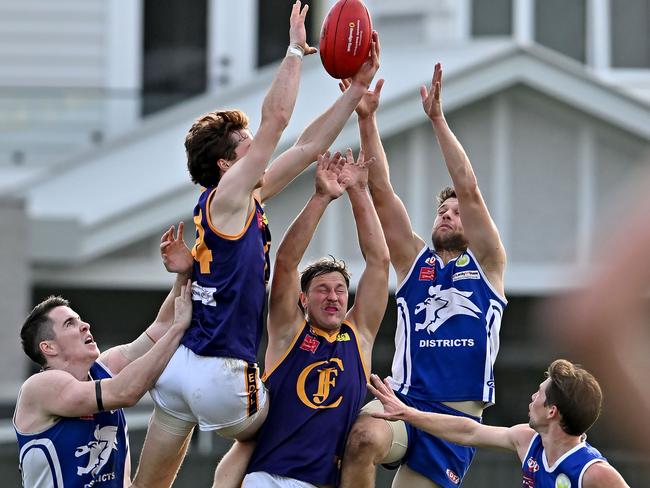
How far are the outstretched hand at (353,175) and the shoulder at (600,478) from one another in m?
1.74

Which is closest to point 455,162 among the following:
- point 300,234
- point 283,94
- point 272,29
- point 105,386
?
point 300,234

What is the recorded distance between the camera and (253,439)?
698 cm

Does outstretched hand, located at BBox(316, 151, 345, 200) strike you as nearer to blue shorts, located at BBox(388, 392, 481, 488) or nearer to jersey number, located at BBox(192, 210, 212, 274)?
jersey number, located at BBox(192, 210, 212, 274)

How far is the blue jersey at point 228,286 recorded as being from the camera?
20.9ft

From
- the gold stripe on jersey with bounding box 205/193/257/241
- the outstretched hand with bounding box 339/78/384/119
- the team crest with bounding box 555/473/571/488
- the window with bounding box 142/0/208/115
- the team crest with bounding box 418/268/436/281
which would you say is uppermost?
the window with bounding box 142/0/208/115

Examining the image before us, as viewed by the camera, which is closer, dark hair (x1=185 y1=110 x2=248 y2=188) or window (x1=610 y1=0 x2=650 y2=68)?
dark hair (x1=185 y1=110 x2=248 y2=188)

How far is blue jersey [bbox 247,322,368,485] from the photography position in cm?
689

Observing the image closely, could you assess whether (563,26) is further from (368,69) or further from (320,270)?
(320,270)

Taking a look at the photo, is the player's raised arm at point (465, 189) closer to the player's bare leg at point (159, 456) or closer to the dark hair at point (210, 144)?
the dark hair at point (210, 144)

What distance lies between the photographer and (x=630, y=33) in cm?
1527

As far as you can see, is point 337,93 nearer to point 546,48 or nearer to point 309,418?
point 546,48

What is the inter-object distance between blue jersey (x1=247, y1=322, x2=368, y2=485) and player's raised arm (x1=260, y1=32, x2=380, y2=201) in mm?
772

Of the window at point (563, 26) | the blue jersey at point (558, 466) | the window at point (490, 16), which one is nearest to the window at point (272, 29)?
the window at point (490, 16)

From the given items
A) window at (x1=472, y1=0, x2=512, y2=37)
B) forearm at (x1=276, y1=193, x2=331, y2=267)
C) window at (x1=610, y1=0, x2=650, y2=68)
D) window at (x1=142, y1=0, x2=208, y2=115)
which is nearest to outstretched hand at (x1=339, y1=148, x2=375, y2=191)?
forearm at (x1=276, y1=193, x2=331, y2=267)
